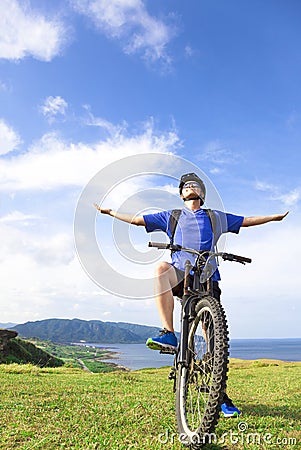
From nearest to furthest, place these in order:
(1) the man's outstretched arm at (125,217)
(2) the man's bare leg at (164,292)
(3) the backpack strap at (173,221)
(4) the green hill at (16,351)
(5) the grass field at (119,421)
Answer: (5) the grass field at (119,421) → (2) the man's bare leg at (164,292) → (3) the backpack strap at (173,221) → (1) the man's outstretched arm at (125,217) → (4) the green hill at (16,351)

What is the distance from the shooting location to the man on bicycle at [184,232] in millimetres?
4965

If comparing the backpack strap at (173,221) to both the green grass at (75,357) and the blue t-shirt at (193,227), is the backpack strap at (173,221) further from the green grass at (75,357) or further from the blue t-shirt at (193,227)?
the green grass at (75,357)

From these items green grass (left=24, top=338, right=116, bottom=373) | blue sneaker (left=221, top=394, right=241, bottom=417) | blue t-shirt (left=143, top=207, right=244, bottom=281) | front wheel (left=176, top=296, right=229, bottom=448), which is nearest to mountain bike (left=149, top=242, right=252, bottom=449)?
front wheel (left=176, top=296, right=229, bottom=448)

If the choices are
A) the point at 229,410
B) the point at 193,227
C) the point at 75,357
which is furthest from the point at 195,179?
the point at 75,357

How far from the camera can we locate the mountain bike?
373cm

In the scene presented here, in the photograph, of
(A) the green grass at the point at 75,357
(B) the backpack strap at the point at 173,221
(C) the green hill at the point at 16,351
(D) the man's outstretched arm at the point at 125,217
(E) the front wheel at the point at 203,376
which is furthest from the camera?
(A) the green grass at the point at 75,357

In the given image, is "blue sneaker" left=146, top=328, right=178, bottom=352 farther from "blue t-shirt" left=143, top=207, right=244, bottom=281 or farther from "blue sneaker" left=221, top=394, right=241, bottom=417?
"blue sneaker" left=221, top=394, right=241, bottom=417

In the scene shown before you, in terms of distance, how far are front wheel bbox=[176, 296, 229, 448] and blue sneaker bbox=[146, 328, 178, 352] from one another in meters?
0.24

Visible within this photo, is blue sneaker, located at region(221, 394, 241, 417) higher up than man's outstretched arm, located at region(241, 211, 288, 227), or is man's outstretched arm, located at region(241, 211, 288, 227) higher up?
man's outstretched arm, located at region(241, 211, 288, 227)

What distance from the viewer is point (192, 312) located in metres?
4.72

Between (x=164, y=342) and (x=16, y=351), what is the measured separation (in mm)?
21797

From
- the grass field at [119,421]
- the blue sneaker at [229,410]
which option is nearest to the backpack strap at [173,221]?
the blue sneaker at [229,410]

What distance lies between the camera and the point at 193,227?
538 centimetres

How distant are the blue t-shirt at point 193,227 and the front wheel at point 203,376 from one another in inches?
29.4
